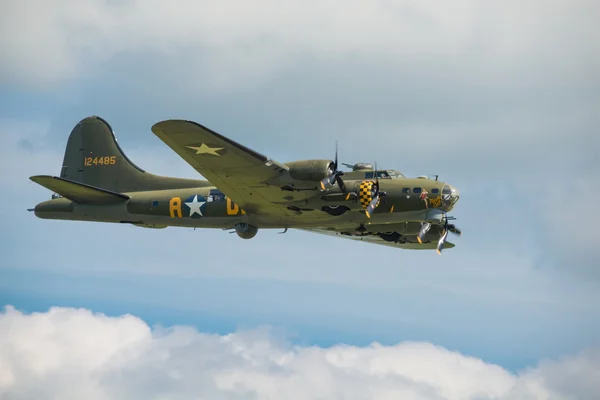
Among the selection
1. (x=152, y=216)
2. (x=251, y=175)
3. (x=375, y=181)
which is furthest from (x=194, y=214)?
(x=375, y=181)

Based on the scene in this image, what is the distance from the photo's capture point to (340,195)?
3844 centimetres

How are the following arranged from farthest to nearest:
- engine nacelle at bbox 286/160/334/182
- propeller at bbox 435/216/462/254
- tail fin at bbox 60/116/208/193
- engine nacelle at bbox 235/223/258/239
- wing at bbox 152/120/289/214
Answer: propeller at bbox 435/216/462/254 → tail fin at bbox 60/116/208/193 → engine nacelle at bbox 235/223/258/239 → engine nacelle at bbox 286/160/334/182 → wing at bbox 152/120/289/214

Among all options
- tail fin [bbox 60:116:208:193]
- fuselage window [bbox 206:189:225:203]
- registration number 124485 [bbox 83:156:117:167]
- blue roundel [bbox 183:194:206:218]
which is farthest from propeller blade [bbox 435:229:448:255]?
registration number 124485 [bbox 83:156:117:167]

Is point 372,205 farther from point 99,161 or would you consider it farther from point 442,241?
point 99,161

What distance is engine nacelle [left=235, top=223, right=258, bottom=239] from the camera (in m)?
40.2

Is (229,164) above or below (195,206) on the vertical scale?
above

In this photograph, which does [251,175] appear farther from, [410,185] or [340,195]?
[410,185]

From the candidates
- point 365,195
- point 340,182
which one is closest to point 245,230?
point 340,182

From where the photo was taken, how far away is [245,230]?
1582 inches

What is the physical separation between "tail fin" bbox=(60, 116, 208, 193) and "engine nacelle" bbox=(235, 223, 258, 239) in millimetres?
4321

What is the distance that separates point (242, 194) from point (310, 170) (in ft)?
12.0

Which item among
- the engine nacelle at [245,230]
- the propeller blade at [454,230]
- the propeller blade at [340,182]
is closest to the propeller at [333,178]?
the propeller blade at [340,182]

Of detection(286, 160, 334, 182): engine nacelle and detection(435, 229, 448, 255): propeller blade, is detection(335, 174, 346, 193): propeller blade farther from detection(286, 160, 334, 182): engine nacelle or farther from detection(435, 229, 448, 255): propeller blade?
detection(435, 229, 448, 255): propeller blade

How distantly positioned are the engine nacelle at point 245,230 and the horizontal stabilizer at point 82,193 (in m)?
5.68
